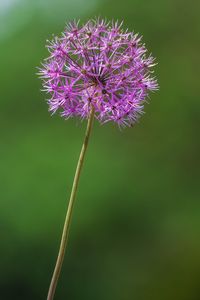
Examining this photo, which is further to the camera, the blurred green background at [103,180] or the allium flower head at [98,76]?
the blurred green background at [103,180]

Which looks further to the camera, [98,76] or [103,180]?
[103,180]

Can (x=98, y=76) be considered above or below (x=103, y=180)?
below

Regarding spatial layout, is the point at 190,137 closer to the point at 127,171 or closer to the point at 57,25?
the point at 127,171

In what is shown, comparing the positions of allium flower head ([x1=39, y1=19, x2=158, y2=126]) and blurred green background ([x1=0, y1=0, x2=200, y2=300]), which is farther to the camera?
blurred green background ([x1=0, y1=0, x2=200, y2=300])
